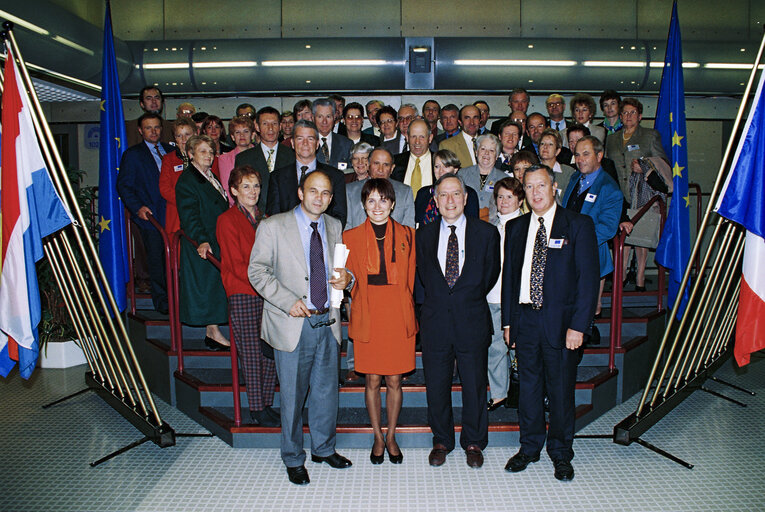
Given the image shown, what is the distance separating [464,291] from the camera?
3.41m

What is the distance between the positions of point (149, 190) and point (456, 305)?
3216 millimetres

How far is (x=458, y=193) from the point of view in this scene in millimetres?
3410

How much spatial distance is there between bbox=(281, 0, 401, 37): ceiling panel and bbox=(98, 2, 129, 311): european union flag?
11.1 feet

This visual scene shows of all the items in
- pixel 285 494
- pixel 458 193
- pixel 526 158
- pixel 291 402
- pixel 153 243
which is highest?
pixel 526 158

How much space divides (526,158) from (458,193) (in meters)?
1.01

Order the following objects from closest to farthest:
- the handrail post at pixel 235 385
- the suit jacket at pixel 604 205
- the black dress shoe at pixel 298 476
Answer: the black dress shoe at pixel 298 476 → the handrail post at pixel 235 385 → the suit jacket at pixel 604 205

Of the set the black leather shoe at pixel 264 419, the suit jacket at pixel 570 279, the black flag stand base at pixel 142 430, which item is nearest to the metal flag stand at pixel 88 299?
the black flag stand base at pixel 142 430

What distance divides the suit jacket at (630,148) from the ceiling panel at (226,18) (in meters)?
5.06

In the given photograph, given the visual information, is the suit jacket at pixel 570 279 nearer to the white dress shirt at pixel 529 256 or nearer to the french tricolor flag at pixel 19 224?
the white dress shirt at pixel 529 256

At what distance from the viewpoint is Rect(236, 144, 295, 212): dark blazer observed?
4.65 meters

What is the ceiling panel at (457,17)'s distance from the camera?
817 cm

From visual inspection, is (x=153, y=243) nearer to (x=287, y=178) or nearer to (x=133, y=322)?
(x=133, y=322)

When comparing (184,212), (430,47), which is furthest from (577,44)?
(184,212)

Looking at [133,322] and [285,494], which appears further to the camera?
[133,322]
